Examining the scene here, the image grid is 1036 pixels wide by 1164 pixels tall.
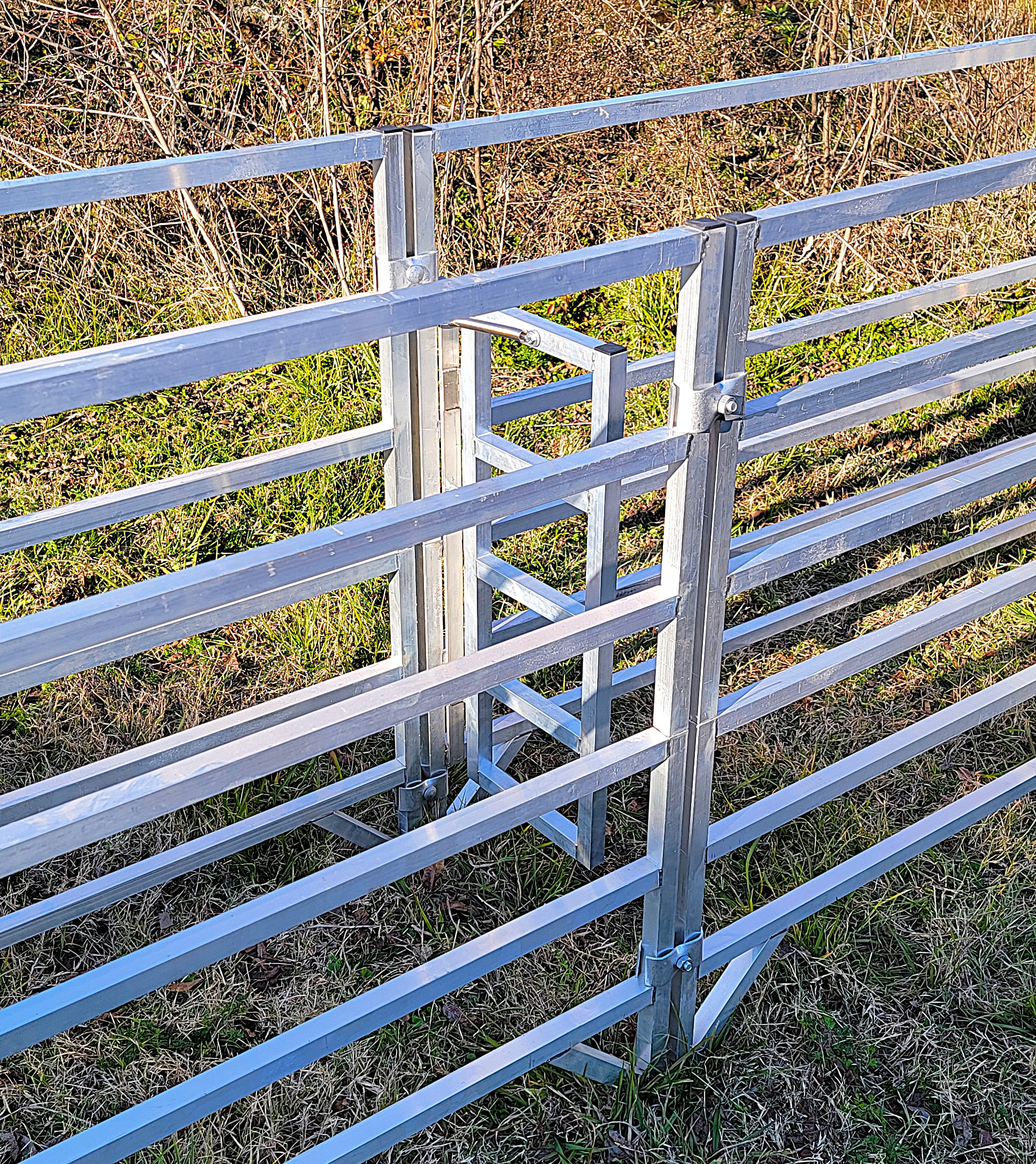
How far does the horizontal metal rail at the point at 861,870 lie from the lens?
7.84 ft

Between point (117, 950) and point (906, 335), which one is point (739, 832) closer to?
point (117, 950)

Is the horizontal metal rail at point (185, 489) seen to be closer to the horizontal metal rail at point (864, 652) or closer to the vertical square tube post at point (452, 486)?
the vertical square tube post at point (452, 486)

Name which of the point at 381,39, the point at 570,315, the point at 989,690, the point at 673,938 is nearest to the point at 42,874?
the point at 673,938

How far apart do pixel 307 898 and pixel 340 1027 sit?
0.78 feet

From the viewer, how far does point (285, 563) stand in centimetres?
157

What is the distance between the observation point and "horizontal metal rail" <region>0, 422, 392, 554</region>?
2.36 m

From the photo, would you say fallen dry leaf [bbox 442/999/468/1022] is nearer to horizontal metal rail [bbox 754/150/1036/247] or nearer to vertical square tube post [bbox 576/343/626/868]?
vertical square tube post [bbox 576/343/626/868]

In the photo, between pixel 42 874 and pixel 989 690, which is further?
pixel 42 874

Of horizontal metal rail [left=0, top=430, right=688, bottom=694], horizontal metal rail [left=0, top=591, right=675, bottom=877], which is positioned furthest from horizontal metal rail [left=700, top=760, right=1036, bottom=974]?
horizontal metal rail [left=0, top=430, right=688, bottom=694]

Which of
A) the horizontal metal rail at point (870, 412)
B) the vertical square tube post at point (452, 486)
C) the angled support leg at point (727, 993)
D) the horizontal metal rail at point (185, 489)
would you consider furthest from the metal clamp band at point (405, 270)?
the angled support leg at point (727, 993)

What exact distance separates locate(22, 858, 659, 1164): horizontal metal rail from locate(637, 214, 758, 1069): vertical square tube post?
0.10m

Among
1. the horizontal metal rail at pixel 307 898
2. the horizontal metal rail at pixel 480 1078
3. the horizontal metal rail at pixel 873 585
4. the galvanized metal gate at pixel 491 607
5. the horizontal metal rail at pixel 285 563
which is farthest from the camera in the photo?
the horizontal metal rail at pixel 873 585

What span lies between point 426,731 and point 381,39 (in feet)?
10.6

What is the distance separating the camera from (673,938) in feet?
7.57
